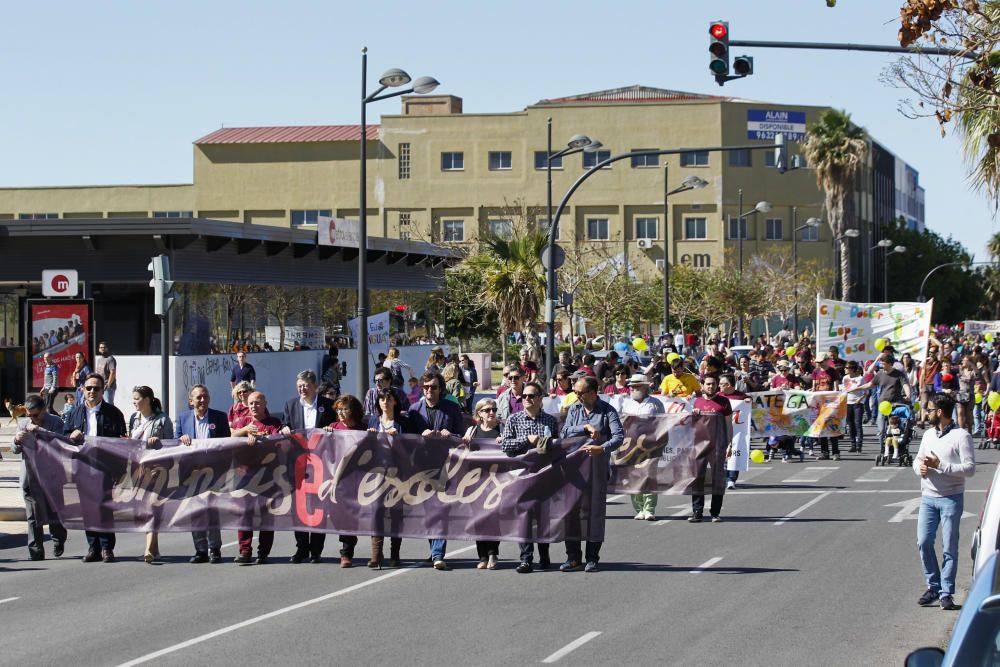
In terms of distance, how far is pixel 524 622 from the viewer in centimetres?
1034

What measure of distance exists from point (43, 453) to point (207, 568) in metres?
2.16

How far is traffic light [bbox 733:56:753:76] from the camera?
1585 cm

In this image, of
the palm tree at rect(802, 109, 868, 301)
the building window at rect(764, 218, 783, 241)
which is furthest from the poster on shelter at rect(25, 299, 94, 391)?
the building window at rect(764, 218, 783, 241)

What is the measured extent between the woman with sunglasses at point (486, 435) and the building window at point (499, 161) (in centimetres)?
6663

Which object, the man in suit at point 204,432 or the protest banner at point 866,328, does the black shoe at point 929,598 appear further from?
the protest banner at point 866,328

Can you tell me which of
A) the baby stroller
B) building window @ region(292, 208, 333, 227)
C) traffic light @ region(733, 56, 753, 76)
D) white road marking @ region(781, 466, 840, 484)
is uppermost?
building window @ region(292, 208, 333, 227)

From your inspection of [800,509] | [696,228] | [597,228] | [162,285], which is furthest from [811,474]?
[696,228]

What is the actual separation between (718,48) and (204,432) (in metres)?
6.91

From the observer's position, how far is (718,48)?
15.7 meters

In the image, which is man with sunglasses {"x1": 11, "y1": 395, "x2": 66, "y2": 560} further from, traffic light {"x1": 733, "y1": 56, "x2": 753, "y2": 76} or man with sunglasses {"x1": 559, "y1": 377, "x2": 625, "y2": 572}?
traffic light {"x1": 733, "y1": 56, "x2": 753, "y2": 76}

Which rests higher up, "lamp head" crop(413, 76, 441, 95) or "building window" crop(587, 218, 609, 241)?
"building window" crop(587, 218, 609, 241)

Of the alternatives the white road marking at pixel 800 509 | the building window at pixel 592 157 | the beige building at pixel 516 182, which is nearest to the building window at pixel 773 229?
the beige building at pixel 516 182

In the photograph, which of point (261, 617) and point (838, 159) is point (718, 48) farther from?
point (838, 159)

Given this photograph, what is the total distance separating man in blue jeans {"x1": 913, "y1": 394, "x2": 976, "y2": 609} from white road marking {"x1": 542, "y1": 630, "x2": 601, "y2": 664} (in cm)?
281
